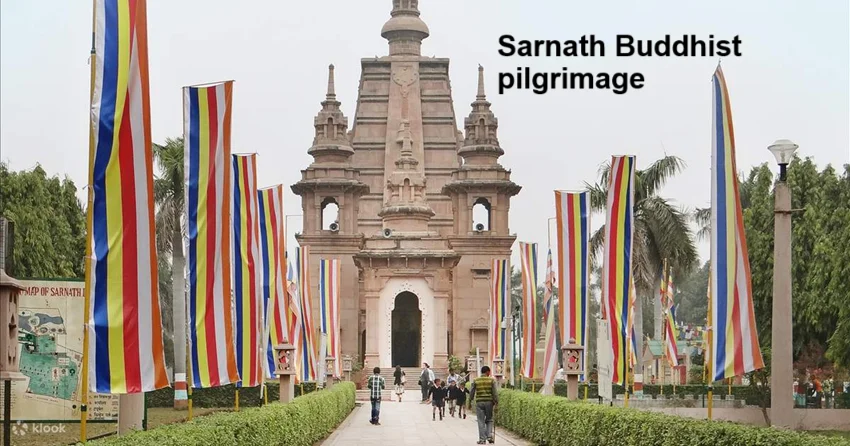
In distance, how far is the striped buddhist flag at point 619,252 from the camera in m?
26.2

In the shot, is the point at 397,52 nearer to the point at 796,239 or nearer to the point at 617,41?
the point at 796,239

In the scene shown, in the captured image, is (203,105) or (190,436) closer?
(190,436)

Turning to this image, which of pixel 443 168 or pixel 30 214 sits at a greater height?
pixel 443 168

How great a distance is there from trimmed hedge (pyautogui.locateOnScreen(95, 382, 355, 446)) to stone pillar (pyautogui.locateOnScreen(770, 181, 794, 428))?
6.77 meters

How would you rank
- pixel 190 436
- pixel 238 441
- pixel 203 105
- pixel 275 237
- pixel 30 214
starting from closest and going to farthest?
pixel 190 436 → pixel 238 441 → pixel 203 105 → pixel 275 237 → pixel 30 214

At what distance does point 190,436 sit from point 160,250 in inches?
1247

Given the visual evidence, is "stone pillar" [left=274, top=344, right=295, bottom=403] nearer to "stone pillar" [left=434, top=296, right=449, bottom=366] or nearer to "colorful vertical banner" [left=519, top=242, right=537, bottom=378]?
"colorful vertical banner" [left=519, top=242, right=537, bottom=378]

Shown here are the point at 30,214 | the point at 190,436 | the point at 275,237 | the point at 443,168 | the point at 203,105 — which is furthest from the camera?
the point at 443,168

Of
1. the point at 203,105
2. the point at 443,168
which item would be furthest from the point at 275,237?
the point at 443,168

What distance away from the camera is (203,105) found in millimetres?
20250

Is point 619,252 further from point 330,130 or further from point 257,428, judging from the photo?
point 330,130

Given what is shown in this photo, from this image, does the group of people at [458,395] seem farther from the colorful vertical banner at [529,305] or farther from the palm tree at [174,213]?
the palm tree at [174,213]

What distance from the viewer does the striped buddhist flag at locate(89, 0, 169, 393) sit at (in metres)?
14.5

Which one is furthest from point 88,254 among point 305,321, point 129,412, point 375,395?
point 305,321
